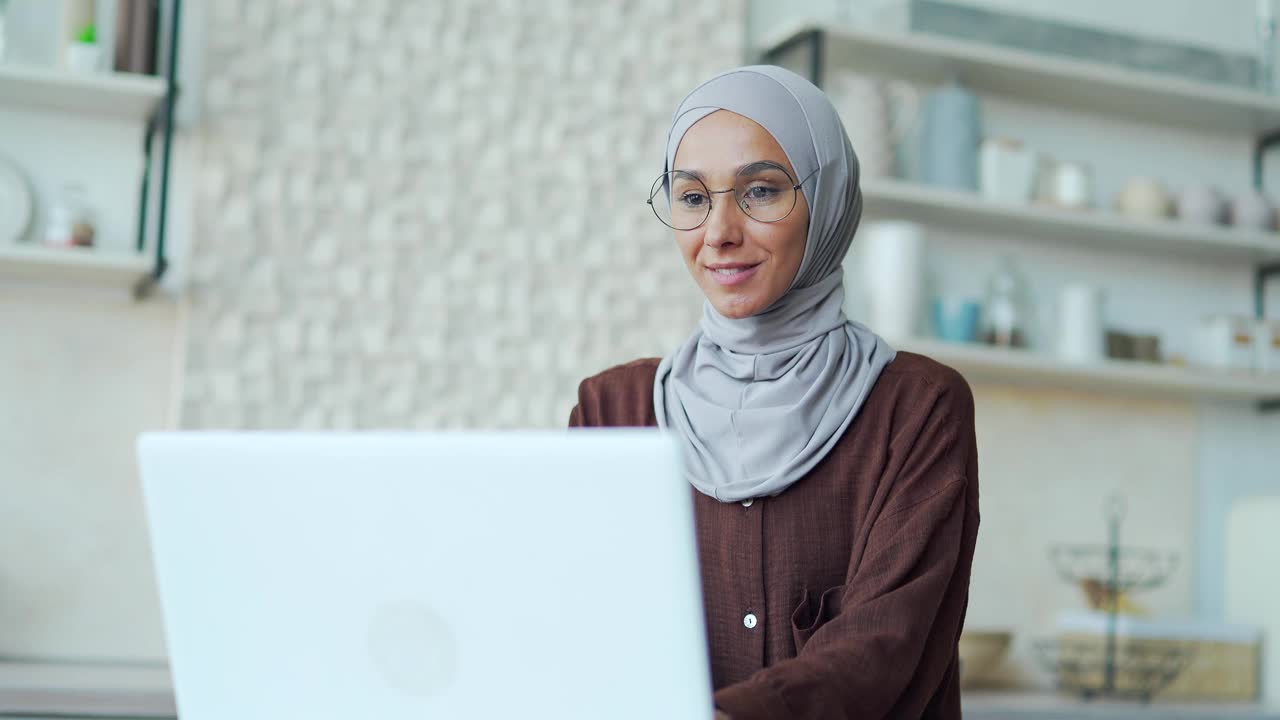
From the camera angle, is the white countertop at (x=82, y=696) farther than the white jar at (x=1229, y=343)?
No

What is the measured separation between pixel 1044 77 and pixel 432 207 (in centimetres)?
129

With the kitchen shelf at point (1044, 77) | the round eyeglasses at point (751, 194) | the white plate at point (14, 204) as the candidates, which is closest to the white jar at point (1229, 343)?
the kitchen shelf at point (1044, 77)

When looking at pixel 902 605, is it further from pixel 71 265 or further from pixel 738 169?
pixel 71 265

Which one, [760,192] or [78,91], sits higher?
[78,91]

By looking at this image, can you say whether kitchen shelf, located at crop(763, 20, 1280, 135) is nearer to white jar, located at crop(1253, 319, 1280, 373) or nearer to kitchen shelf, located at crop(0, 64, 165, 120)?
white jar, located at crop(1253, 319, 1280, 373)

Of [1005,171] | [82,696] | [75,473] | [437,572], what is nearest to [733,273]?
[437,572]

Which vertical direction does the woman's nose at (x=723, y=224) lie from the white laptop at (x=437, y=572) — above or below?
above

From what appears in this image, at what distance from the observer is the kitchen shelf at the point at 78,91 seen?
2152mm

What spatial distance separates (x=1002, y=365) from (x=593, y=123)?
92 cm

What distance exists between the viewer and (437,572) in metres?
0.64

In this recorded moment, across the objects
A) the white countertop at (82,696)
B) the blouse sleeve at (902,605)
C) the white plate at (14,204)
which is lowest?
the white countertop at (82,696)

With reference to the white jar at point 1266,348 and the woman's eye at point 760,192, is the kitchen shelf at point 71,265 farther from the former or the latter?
the white jar at point 1266,348

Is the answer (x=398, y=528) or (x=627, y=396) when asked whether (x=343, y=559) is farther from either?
(x=627, y=396)

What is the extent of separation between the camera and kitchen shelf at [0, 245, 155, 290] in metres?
2.12
